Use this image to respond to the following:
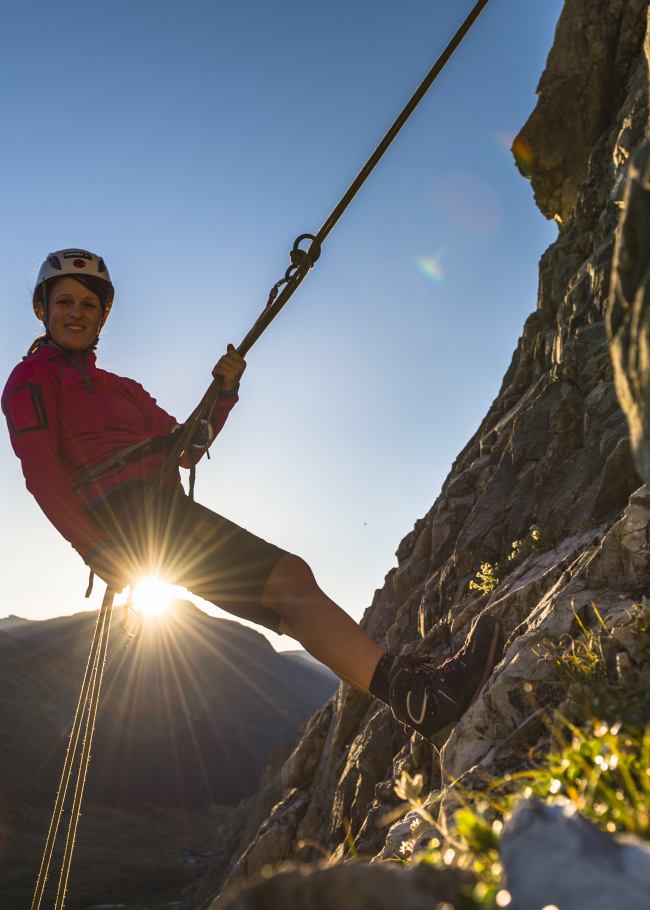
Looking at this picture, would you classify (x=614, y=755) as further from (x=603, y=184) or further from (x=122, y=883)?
(x=122, y=883)

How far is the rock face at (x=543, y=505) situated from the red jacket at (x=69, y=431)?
307 cm

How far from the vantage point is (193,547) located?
5.38 metres

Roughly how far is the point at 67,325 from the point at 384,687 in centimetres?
472

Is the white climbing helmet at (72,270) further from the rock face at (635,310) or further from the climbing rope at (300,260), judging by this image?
the rock face at (635,310)

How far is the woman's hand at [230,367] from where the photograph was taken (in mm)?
6215

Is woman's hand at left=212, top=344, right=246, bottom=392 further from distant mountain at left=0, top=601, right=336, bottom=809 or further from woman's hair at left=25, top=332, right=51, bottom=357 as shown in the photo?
distant mountain at left=0, top=601, right=336, bottom=809

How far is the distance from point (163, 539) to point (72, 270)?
327cm

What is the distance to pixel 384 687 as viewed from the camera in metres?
4.77

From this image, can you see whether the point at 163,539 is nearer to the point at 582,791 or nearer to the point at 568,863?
the point at 582,791

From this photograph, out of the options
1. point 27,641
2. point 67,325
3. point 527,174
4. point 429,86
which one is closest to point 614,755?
point 429,86

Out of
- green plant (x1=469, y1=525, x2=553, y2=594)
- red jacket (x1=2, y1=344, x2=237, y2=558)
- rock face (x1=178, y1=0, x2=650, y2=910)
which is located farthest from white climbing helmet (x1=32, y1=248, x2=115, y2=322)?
green plant (x1=469, y1=525, x2=553, y2=594)

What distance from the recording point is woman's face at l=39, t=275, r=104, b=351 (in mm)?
6380

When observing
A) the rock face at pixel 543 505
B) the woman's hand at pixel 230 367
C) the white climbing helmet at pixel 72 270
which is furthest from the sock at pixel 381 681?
the white climbing helmet at pixel 72 270

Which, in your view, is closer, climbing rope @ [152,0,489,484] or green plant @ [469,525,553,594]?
climbing rope @ [152,0,489,484]
